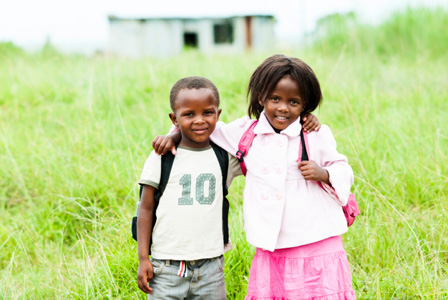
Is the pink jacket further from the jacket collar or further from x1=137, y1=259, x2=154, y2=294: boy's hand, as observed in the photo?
x1=137, y1=259, x2=154, y2=294: boy's hand

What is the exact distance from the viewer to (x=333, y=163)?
75.0 inches

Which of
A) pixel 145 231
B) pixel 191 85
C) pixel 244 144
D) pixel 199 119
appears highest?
pixel 191 85

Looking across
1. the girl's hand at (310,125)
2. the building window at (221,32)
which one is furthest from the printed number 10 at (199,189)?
the building window at (221,32)

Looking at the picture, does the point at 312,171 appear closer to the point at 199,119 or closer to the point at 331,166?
the point at 331,166

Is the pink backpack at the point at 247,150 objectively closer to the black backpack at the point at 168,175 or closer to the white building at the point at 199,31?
the black backpack at the point at 168,175

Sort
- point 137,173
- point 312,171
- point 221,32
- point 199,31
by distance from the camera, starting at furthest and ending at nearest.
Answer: point 221,32
point 199,31
point 137,173
point 312,171

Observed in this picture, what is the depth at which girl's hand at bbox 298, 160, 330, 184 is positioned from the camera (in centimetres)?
180

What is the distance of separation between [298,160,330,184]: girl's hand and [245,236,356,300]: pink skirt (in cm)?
30

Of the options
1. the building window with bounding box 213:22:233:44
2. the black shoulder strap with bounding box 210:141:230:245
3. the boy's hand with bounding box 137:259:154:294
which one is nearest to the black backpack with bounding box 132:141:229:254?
the black shoulder strap with bounding box 210:141:230:245

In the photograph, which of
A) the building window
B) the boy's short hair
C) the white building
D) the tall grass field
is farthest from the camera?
the building window

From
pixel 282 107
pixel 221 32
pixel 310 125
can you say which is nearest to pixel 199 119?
pixel 282 107

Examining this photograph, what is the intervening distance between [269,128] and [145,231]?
73 centimetres

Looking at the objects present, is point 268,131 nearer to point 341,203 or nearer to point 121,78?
point 341,203

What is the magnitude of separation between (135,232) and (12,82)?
4786 millimetres
